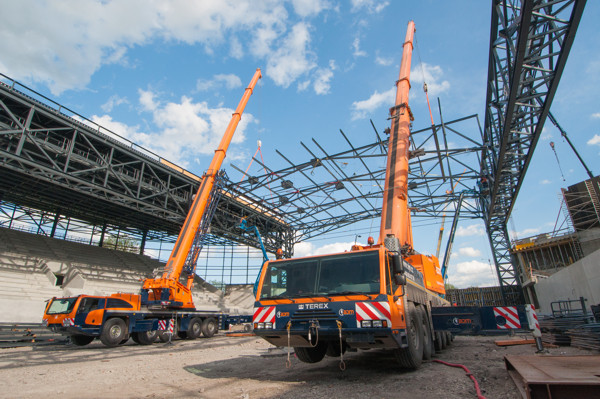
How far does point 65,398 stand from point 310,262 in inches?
186

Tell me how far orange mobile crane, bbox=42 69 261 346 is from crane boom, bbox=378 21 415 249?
1011 cm

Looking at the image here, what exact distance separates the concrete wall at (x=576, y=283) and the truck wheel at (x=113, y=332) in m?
19.7

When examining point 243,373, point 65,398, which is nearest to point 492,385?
point 243,373

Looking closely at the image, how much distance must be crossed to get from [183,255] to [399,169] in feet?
34.5

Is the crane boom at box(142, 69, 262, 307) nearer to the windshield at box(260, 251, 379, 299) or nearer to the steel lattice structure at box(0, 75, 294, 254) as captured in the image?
the steel lattice structure at box(0, 75, 294, 254)

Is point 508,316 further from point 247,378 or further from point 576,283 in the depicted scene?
point 576,283

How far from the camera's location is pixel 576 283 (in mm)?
16734

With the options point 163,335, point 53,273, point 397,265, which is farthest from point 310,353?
point 53,273

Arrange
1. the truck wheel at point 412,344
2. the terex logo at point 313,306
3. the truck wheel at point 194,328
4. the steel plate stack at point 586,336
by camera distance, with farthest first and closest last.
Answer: the truck wheel at point 194,328, the steel plate stack at point 586,336, the truck wheel at point 412,344, the terex logo at point 313,306

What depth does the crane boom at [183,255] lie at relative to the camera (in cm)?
1467

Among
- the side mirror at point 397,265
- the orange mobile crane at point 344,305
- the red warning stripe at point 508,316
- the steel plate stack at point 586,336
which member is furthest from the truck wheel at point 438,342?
the side mirror at point 397,265

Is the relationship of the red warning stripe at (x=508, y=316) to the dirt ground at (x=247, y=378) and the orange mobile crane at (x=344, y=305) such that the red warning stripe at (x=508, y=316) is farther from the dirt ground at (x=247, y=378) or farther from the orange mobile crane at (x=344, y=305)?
the orange mobile crane at (x=344, y=305)

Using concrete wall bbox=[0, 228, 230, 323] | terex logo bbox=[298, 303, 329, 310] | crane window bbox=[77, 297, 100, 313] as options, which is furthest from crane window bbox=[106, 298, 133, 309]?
terex logo bbox=[298, 303, 329, 310]

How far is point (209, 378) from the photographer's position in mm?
6977
